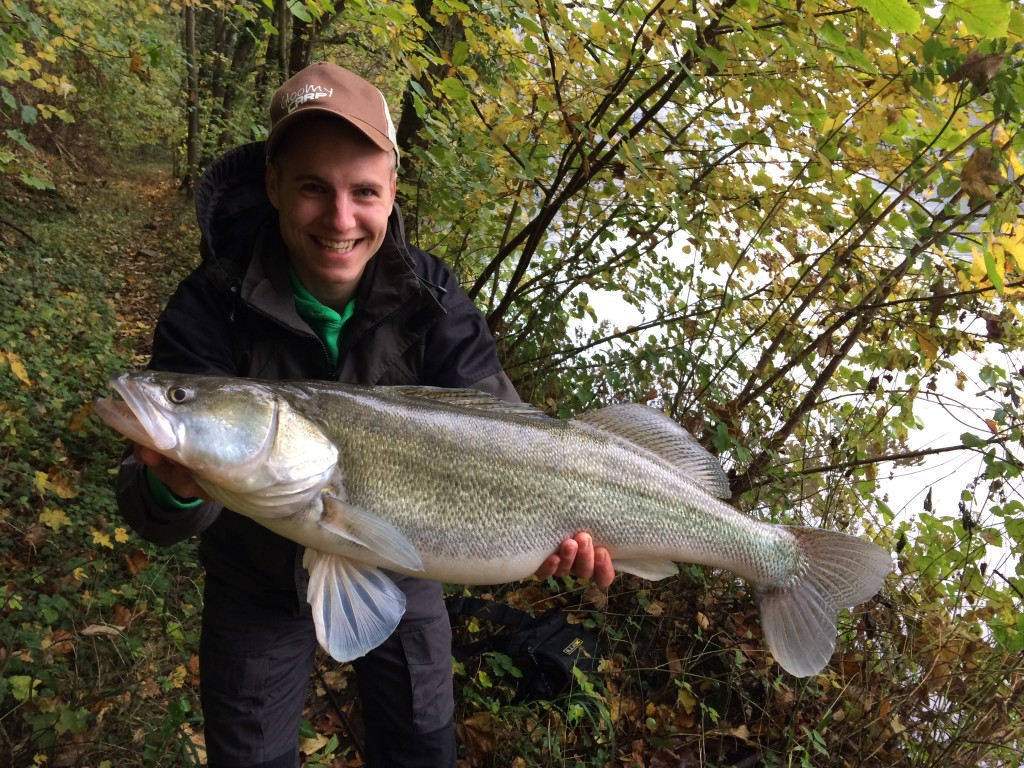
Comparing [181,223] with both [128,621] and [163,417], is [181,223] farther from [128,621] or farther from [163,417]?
[163,417]

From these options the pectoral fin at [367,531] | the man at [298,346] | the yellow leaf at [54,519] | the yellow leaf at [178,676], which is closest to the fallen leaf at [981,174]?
the man at [298,346]

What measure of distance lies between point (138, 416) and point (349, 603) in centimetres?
75

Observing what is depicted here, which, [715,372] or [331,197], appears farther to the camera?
[715,372]

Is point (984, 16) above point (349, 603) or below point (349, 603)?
above

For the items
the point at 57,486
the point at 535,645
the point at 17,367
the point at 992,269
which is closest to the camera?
the point at 992,269

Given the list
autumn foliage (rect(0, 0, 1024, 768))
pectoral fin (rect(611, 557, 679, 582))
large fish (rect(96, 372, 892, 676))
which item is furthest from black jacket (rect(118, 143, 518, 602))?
autumn foliage (rect(0, 0, 1024, 768))

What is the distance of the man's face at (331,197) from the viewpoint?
2.00 meters

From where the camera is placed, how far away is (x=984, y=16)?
2008 millimetres

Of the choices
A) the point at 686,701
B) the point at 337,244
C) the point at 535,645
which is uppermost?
the point at 337,244

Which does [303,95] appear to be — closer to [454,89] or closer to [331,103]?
[331,103]

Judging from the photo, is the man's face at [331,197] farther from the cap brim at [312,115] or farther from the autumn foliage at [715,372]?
the autumn foliage at [715,372]

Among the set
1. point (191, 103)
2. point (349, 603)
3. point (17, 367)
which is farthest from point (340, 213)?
point (191, 103)

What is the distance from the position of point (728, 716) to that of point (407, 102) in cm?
463

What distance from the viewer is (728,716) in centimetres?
331
